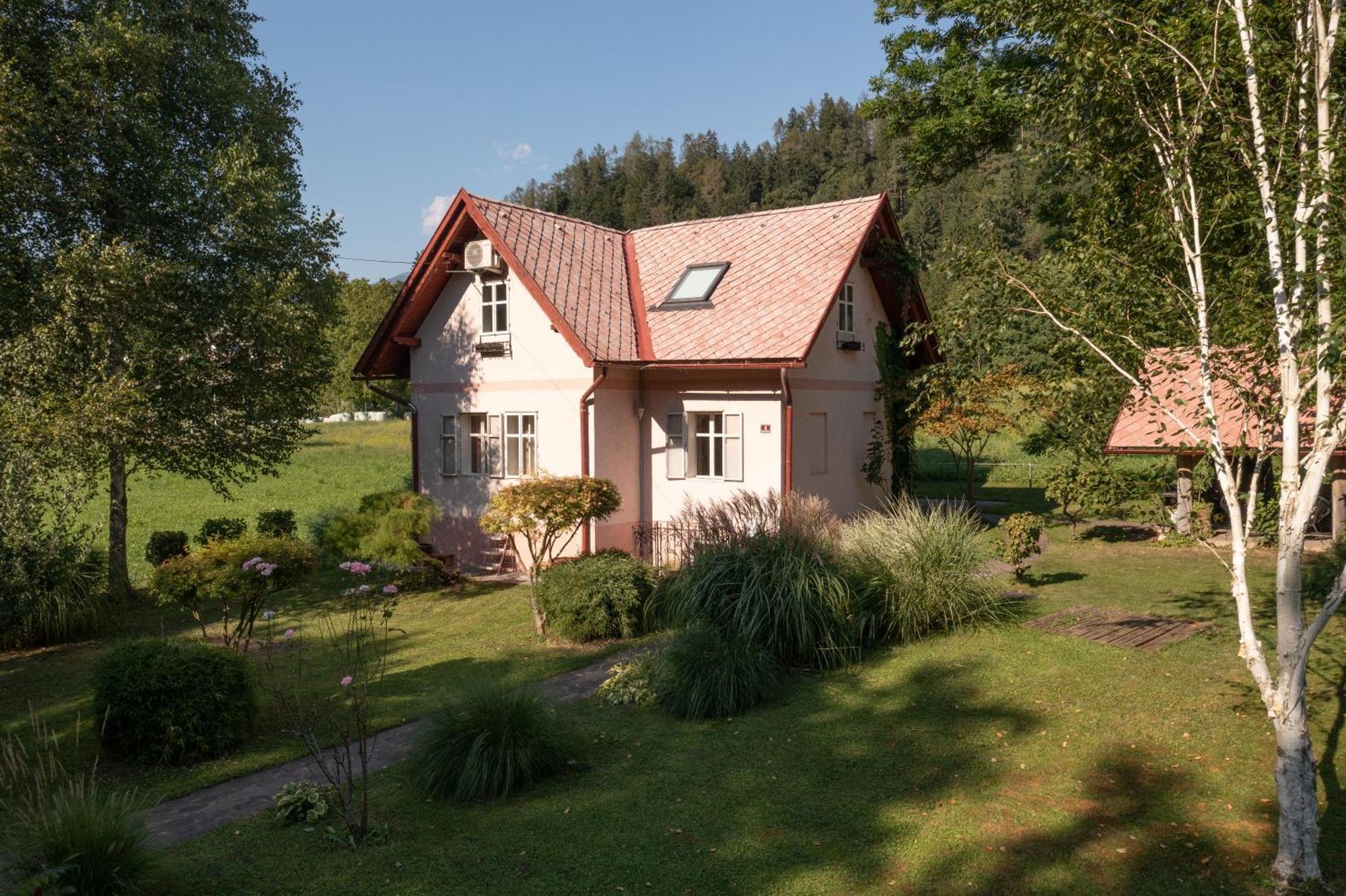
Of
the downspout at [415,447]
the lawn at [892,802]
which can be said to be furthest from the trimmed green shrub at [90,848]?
the downspout at [415,447]

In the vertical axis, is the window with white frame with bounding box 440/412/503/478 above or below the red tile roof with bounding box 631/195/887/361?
below

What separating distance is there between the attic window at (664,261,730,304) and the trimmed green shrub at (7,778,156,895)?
13671 mm

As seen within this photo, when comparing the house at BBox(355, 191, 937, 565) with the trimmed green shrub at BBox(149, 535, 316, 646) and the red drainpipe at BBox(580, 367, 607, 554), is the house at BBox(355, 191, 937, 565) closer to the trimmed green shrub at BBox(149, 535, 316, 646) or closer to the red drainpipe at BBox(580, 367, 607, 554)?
the red drainpipe at BBox(580, 367, 607, 554)

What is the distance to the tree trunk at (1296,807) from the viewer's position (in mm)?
5719

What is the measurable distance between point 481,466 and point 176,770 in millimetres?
10504

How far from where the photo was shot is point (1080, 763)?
7750mm

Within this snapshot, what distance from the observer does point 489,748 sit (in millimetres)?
7766

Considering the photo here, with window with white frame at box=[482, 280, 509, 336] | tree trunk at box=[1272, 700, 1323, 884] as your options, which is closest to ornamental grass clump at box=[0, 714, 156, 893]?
tree trunk at box=[1272, 700, 1323, 884]

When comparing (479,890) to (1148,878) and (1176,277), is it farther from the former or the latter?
(1176,277)

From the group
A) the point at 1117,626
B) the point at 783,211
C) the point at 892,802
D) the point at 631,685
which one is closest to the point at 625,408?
the point at 783,211

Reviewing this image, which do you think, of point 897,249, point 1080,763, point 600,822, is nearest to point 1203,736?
point 1080,763

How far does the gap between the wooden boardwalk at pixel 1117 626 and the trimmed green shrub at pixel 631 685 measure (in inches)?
204

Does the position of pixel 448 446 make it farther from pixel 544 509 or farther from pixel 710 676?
pixel 710 676

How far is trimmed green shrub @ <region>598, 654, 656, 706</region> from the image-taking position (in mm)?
9906
